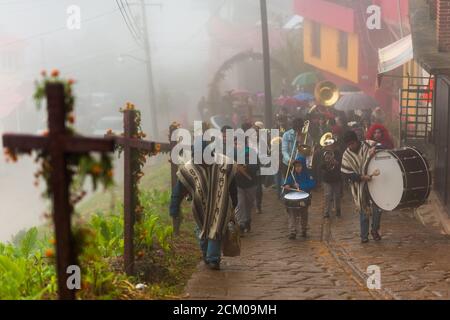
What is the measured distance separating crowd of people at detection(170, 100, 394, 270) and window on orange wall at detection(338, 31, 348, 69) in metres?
14.5

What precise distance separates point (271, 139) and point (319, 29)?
22.5m

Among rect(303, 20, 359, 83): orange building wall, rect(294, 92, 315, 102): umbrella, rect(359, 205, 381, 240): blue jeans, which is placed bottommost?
rect(359, 205, 381, 240): blue jeans

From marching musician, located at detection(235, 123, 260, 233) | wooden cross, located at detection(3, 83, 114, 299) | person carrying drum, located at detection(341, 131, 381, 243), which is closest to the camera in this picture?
wooden cross, located at detection(3, 83, 114, 299)

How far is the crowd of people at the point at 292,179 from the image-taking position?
10.6m

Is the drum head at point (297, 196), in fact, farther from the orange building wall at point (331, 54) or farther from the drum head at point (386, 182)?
the orange building wall at point (331, 54)

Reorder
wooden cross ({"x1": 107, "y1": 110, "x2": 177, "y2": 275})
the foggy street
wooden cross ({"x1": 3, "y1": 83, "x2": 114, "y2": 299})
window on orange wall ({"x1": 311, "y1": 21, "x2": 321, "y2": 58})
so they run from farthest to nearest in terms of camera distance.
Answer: window on orange wall ({"x1": 311, "y1": 21, "x2": 321, "y2": 58}), wooden cross ({"x1": 107, "y1": 110, "x2": 177, "y2": 275}), the foggy street, wooden cross ({"x1": 3, "y1": 83, "x2": 114, "y2": 299})

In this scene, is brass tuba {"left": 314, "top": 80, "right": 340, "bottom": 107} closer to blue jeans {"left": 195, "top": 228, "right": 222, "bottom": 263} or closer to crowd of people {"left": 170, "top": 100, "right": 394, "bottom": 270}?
crowd of people {"left": 170, "top": 100, "right": 394, "bottom": 270}

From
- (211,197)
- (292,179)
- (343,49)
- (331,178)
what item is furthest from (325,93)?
(211,197)

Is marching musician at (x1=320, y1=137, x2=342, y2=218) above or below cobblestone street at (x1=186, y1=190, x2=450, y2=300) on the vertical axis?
above

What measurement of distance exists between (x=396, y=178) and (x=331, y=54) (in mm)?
25210

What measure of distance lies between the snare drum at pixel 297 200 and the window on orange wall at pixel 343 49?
74.8 feet

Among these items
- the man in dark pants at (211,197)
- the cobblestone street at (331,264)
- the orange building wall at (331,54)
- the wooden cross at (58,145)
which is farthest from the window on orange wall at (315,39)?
the wooden cross at (58,145)

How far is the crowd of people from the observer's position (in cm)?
1062

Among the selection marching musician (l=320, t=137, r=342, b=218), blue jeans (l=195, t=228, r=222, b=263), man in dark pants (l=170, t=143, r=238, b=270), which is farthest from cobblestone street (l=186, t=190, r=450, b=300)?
man in dark pants (l=170, t=143, r=238, b=270)
